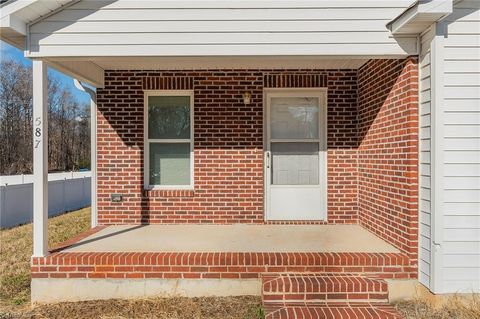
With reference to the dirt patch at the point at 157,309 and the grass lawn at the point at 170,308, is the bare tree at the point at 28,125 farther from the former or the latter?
the dirt patch at the point at 157,309

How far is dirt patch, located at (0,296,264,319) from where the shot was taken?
3.55 meters

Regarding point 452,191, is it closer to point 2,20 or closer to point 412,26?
point 412,26

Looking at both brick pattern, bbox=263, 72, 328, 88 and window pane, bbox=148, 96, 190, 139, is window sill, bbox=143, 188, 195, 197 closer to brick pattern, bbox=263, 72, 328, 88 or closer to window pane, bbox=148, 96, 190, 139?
window pane, bbox=148, 96, 190, 139

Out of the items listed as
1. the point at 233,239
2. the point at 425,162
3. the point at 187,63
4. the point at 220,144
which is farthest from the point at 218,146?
the point at 425,162

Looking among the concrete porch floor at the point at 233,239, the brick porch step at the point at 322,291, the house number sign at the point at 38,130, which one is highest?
the house number sign at the point at 38,130

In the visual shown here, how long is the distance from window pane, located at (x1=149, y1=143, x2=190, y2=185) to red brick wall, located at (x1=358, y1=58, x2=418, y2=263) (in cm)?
278

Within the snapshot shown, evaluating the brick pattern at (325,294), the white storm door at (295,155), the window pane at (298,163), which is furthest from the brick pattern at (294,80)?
the brick pattern at (325,294)

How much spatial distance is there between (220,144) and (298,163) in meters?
1.30

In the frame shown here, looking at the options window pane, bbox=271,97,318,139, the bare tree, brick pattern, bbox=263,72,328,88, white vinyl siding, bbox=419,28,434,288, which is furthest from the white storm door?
the bare tree

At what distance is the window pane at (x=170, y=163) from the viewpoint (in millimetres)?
5773

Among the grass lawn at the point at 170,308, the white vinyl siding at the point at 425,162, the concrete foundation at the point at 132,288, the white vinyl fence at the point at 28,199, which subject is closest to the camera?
the grass lawn at the point at 170,308

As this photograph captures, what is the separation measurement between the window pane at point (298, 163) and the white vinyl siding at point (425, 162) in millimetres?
2077

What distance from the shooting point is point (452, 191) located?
356 cm

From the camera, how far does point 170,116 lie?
5.77 m
